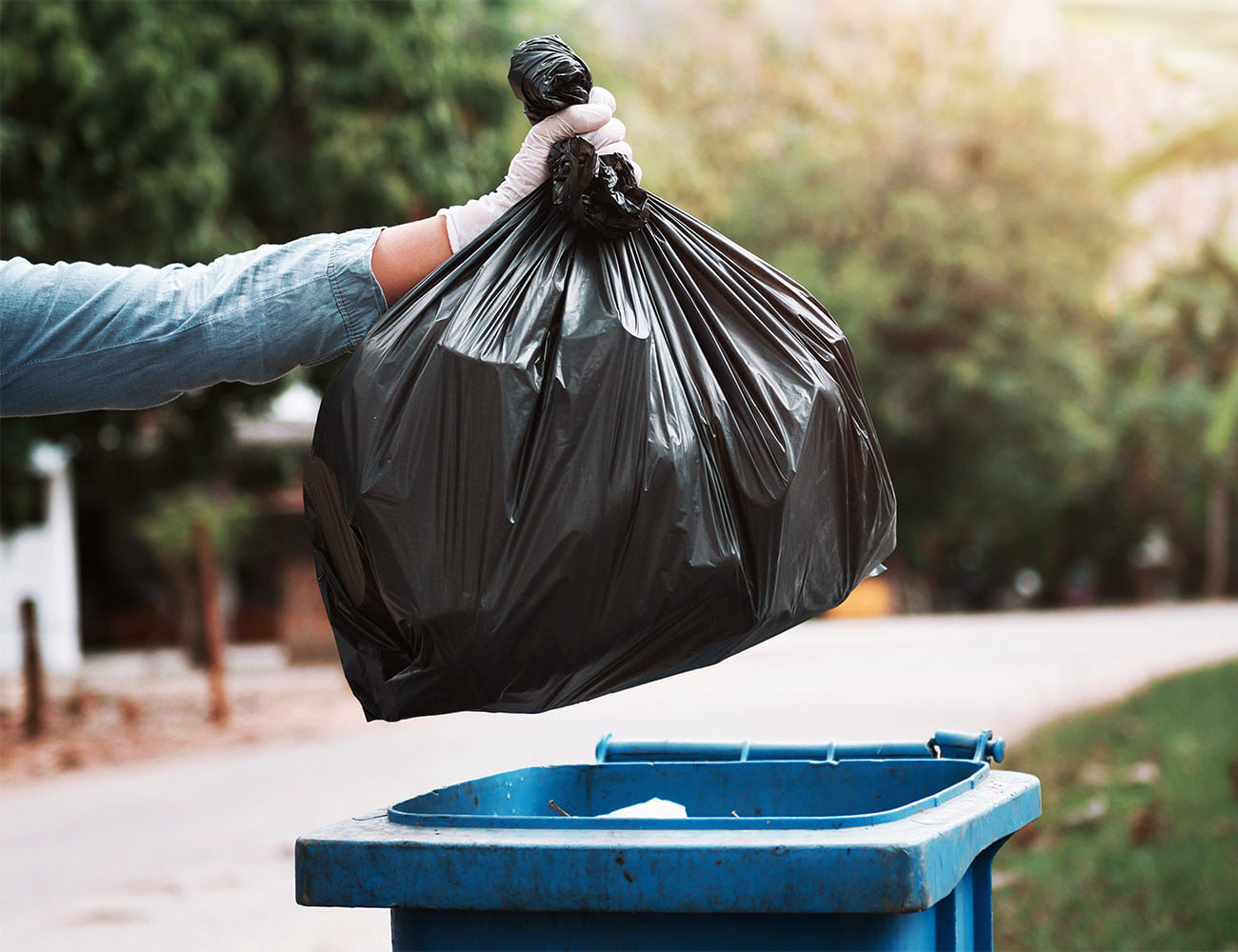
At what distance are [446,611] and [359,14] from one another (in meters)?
8.38

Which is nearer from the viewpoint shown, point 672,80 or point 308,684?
point 308,684

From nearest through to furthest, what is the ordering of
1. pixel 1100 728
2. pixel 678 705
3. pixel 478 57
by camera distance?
pixel 1100 728, pixel 478 57, pixel 678 705

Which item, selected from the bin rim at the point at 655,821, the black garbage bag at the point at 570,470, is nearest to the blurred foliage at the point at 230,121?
the black garbage bag at the point at 570,470

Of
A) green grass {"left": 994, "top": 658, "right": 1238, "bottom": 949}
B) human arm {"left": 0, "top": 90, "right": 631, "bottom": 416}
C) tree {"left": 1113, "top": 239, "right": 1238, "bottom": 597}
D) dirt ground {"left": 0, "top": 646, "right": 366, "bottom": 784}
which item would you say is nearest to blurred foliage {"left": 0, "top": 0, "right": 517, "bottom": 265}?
dirt ground {"left": 0, "top": 646, "right": 366, "bottom": 784}

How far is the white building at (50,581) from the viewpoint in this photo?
19.7 m

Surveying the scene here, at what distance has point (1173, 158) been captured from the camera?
307 inches

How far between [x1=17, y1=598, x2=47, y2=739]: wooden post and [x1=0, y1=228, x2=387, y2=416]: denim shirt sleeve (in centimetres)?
1008

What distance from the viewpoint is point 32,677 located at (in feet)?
38.2

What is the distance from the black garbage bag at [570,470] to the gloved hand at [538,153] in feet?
0.14

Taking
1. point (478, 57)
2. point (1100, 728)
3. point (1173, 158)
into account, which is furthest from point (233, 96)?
point (1100, 728)

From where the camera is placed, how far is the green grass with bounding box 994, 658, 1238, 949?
4965 mm

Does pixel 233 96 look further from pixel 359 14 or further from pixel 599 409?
pixel 599 409

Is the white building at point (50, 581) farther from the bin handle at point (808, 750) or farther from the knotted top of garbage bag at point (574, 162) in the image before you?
the knotted top of garbage bag at point (574, 162)

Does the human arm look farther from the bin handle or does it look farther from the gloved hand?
the bin handle
